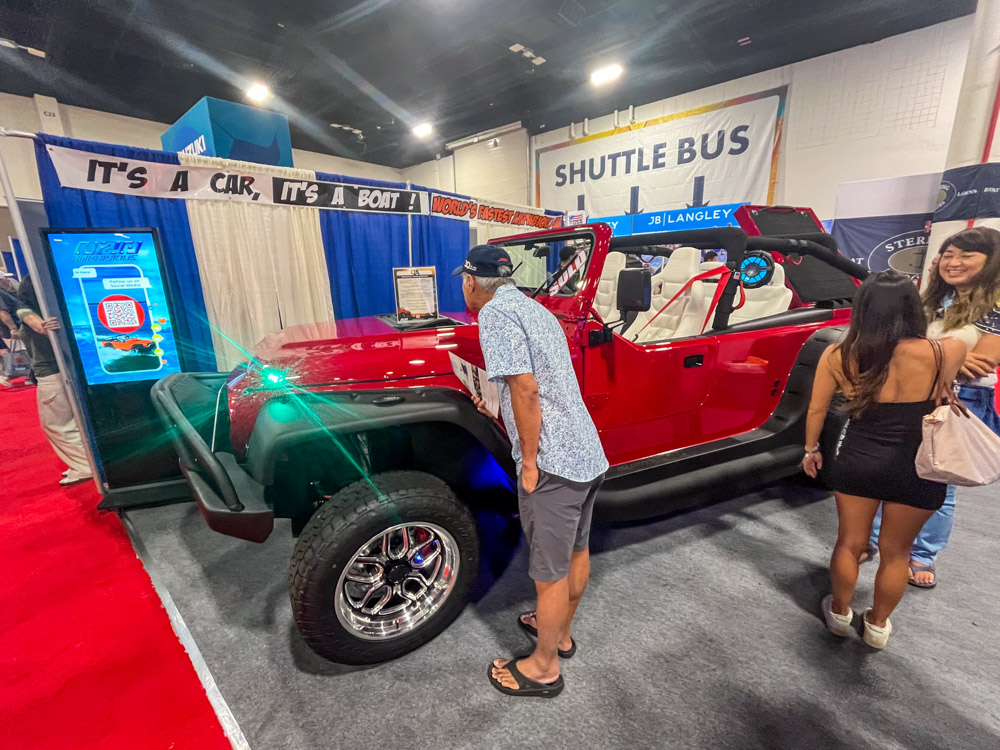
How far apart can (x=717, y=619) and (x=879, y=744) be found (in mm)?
599

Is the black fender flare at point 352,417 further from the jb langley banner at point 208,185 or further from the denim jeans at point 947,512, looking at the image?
the jb langley banner at point 208,185

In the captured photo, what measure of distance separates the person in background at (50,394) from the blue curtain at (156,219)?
2.01 feet

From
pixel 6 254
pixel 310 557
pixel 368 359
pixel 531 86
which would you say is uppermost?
pixel 531 86

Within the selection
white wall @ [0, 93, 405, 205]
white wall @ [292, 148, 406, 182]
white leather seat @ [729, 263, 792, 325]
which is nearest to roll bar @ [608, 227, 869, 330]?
white leather seat @ [729, 263, 792, 325]

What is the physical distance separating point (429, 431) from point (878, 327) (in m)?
1.69

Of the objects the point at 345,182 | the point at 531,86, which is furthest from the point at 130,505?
the point at 531,86

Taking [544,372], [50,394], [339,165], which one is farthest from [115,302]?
[339,165]

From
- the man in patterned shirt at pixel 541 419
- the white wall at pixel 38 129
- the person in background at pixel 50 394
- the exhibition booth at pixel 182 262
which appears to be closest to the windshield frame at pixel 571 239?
the man in patterned shirt at pixel 541 419

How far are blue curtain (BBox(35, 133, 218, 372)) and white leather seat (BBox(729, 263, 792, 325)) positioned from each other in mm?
4453

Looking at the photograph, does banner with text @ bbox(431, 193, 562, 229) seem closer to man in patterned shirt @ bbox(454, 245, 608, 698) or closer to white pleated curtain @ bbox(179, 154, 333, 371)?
white pleated curtain @ bbox(179, 154, 333, 371)

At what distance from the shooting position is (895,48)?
5078mm

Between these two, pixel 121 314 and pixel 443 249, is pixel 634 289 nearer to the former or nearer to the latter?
pixel 121 314

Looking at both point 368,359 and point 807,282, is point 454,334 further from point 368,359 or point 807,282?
point 807,282

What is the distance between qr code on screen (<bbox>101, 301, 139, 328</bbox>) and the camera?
2896mm
